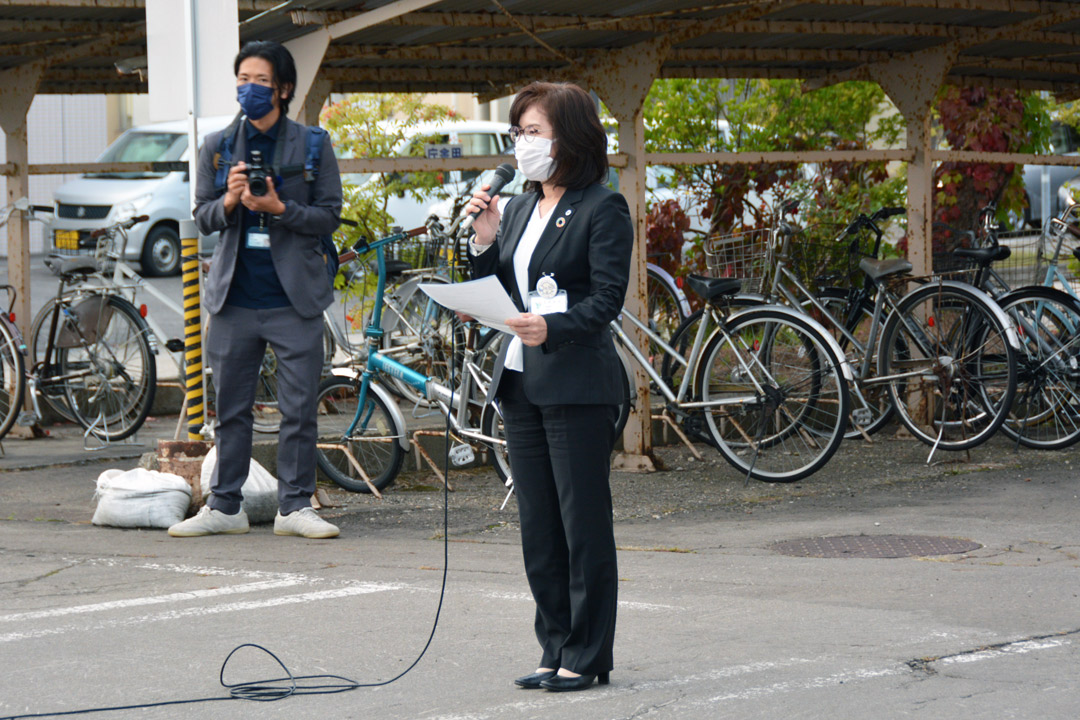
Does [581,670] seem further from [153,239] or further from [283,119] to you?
[153,239]

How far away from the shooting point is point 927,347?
9.01 meters

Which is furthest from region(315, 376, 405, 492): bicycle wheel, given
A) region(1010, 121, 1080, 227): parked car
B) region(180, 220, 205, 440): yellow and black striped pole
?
region(1010, 121, 1080, 227): parked car

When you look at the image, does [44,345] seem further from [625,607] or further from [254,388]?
[625,607]

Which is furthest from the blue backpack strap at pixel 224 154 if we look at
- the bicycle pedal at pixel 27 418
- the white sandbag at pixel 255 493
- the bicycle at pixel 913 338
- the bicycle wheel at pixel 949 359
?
the bicycle wheel at pixel 949 359

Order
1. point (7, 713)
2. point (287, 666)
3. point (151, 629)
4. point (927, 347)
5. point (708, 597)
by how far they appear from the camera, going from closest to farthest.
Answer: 1. point (7, 713)
2. point (287, 666)
3. point (151, 629)
4. point (708, 597)
5. point (927, 347)

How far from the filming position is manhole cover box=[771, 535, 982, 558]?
646cm

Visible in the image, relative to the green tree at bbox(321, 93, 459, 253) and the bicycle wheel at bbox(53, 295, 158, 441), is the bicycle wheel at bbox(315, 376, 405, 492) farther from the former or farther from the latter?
the green tree at bbox(321, 93, 459, 253)

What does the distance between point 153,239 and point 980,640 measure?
58.7 feet

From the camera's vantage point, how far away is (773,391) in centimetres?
823

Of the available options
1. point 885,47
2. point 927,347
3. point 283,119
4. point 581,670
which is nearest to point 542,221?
point 581,670

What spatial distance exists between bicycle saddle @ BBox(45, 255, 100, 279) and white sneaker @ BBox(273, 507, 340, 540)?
356 cm

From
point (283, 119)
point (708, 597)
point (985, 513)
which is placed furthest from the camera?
point (985, 513)

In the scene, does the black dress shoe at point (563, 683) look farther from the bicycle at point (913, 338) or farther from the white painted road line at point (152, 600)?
the bicycle at point (913, 338)

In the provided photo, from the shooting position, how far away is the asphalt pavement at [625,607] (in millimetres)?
4234
